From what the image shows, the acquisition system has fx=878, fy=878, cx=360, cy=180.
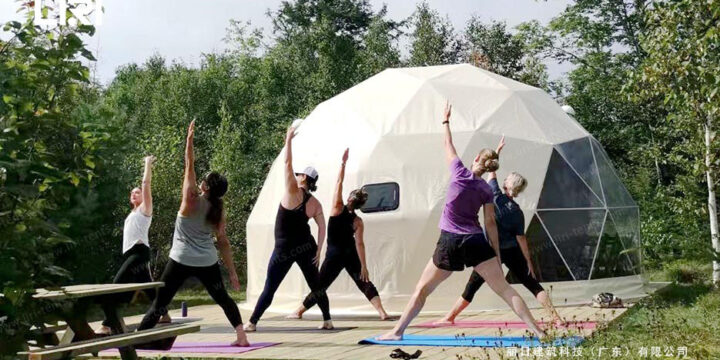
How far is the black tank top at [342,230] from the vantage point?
1073 centimetres

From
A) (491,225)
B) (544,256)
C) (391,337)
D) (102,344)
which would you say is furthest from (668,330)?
(102,344)

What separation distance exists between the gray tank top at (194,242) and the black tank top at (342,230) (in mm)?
2550

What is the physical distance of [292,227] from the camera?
378 inches

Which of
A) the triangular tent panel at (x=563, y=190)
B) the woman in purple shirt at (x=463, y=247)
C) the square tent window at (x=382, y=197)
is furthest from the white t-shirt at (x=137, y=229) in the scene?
the triangular tent panel at (x=563, y=190)

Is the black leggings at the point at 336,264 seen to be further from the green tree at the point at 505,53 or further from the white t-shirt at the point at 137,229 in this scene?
the green tree at the point at 505,53

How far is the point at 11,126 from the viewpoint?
3637mm

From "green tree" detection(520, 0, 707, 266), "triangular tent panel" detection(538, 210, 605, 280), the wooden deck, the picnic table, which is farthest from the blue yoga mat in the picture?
"green tree" detection(520, 0, 707, 266)

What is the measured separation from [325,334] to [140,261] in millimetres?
2301

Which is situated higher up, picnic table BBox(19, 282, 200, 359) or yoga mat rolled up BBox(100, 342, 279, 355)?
picnic table BBox(19, 282, 200, 359)

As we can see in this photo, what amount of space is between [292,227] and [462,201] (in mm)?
2335

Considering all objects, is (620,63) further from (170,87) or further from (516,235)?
(516,235)

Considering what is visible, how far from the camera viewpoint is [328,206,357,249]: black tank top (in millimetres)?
10727

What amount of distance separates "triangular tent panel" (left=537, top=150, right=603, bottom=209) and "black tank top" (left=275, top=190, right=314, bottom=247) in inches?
189

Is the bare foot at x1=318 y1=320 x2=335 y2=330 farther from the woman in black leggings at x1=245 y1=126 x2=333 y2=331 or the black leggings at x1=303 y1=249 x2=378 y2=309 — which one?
the woman in black leggings at x1=245 y1=126 x2=333 y2=331
